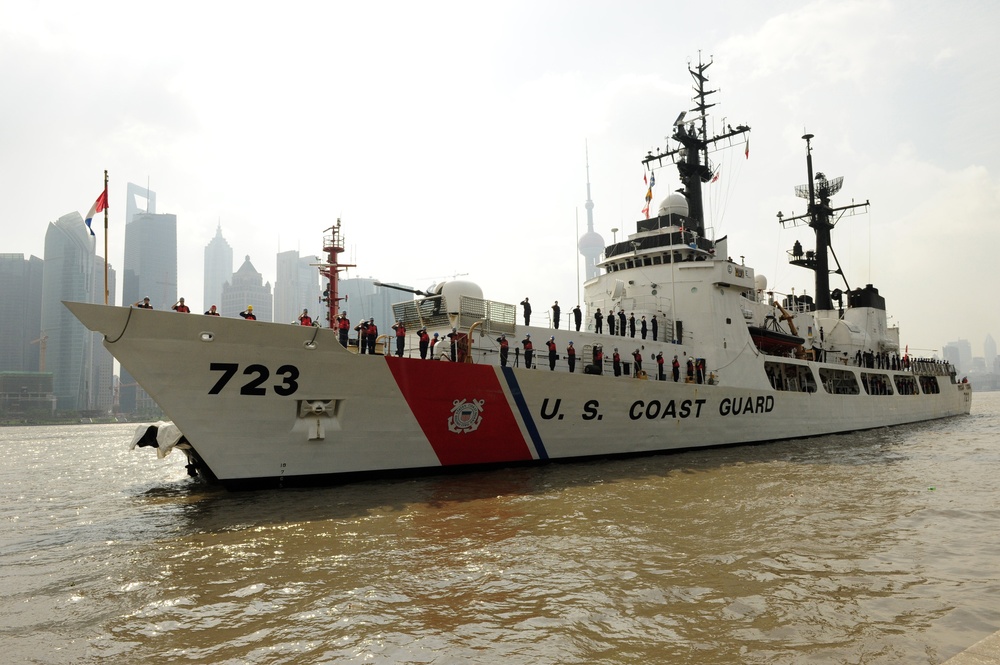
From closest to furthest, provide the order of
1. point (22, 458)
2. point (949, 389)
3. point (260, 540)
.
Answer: point (260, 540) < point (22, 458) < point (949, 389)

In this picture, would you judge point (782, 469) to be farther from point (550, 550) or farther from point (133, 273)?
point (133, 273)

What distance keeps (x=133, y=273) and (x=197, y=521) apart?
15951 cm

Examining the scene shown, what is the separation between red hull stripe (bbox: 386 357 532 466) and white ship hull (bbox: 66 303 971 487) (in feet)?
0.07

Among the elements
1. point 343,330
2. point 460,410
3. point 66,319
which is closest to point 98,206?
point 343,330

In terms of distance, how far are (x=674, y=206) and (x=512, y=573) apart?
16.5 m

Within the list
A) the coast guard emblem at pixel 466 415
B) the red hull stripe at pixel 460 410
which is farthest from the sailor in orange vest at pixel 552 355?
the coast guard emblem at pixel 466 415

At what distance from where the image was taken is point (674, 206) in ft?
63.9

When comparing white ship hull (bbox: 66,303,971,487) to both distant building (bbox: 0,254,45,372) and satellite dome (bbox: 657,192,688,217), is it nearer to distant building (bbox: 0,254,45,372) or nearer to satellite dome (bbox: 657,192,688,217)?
satellite dome (bbox: 657,192,688,217)

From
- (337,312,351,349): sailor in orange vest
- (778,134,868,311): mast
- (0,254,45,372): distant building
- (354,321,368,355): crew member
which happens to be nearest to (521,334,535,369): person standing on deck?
(354,321,368,355): crew member

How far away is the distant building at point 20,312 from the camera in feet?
317

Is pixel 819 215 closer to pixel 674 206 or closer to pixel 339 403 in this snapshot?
pixel 674 206

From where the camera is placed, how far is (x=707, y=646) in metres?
4.01

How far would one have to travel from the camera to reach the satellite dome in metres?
19.4

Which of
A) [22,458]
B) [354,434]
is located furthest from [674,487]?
[22,458]
